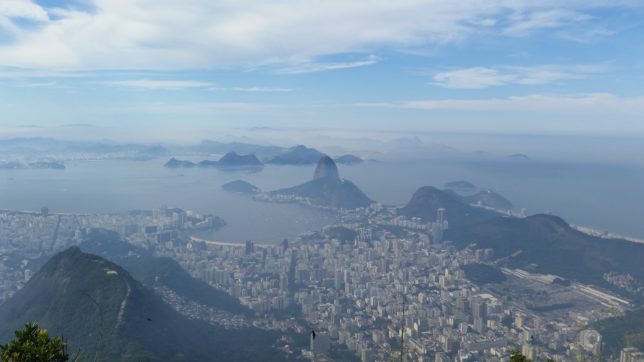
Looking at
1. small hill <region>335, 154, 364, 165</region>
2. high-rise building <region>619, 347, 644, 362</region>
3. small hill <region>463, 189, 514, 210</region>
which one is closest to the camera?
high-rise building <region>619, 347, 644, 362</region>

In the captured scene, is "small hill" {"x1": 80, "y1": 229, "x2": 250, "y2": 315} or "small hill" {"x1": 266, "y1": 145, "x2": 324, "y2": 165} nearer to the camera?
"small hill" {"x1": 80, "y1": 229, "x2": 250, "y2": 315}

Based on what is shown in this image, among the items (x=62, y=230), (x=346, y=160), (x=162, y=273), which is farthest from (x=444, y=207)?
(x=346, y=160)

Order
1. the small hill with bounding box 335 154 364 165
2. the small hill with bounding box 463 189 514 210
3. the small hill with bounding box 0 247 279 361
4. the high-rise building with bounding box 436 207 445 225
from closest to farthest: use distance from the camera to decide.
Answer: the small hill with bounding box 0 247 279 361, the high-rise building with bounding box 436 207 445 225, the small hill with bounding box 463 189 514 210, the small hill with bounding box 335 154 364 165

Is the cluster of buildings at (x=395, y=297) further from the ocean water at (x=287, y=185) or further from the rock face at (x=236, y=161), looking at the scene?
the rock face at (x=236, y=161)

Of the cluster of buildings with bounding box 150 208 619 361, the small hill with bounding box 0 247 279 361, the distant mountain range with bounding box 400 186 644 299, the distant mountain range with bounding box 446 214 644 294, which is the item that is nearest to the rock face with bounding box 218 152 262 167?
→ the cluster of buildings with bounding box 150 208 619 361

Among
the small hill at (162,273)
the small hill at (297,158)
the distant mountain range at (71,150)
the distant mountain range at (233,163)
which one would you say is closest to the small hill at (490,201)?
the small hill at (162,273)

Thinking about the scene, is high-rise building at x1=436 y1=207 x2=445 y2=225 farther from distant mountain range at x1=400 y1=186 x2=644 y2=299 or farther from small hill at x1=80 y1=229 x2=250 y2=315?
small hill at x1=80 y1=229 x2=250 y2=315

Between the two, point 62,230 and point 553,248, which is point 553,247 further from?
point 62,230
